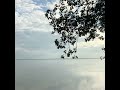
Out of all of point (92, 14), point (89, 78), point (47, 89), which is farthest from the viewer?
point (92, 14)

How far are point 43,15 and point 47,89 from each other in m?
0.79

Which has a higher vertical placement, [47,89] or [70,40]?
[70,40]

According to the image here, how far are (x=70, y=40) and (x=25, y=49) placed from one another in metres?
0.73

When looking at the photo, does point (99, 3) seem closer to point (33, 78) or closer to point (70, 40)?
point (70, 40)

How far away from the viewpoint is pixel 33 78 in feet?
7.23
